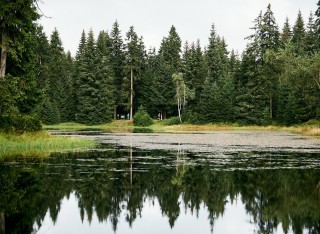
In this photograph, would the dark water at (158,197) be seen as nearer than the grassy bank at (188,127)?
Yes

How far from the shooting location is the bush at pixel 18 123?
25844 millimetres

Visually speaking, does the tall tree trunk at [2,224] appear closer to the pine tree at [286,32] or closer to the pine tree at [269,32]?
the pine tree at [269,32]

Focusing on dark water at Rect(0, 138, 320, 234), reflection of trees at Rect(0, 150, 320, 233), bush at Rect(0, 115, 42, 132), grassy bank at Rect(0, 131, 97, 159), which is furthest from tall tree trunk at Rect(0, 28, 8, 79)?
reflection of trees at Rect(0, 150, 320, 233)

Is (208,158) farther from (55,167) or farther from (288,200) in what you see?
(288,200)

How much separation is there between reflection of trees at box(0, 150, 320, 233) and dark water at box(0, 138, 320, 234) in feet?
0.08

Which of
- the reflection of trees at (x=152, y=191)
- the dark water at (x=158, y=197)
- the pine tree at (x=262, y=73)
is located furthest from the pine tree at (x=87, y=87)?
the reflection of trees at (x=152, y=191)

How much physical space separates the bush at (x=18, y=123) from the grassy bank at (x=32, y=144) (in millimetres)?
477

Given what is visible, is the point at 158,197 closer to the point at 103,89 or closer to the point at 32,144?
the point at 32,144

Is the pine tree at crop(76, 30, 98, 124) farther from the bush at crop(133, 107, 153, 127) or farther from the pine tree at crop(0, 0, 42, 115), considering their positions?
the pine tree at crop(0, 0, 42, 115)

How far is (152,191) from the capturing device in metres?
12.6

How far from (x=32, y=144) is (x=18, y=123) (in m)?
2.47

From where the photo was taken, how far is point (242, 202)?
37.6 ft

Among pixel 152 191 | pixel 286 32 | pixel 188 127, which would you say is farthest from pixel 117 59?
pixel 152 191

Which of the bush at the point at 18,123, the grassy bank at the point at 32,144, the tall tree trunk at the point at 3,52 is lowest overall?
the grassy bank at the point at 32,144
